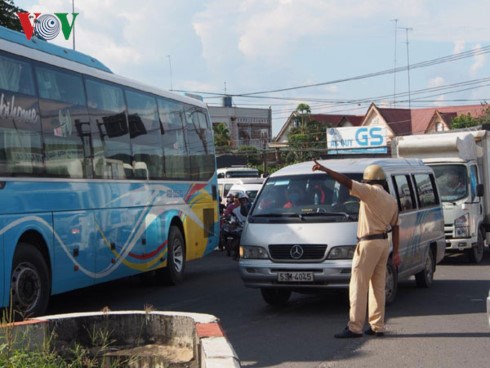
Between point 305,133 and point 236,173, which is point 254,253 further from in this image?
point 305,133

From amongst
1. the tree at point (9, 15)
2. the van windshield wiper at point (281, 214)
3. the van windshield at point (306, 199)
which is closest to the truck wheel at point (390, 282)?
the van windshield at point (306, 199)

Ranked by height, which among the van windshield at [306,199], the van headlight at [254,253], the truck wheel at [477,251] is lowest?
the truck wheel at [477,251]

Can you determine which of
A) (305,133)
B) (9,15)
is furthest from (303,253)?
(305,133)

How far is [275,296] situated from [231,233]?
10707mm

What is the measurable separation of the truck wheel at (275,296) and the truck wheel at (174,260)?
373 centimetres

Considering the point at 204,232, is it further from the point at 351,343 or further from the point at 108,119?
the point at 351,343

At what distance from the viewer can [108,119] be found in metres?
12.7

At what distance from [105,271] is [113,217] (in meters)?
0.86

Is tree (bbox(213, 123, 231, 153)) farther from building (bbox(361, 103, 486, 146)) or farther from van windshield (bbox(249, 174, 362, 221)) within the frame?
van windshield (bbox(249, 174, 362, 221))

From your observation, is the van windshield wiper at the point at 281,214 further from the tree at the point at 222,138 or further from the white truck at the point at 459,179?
the tree at the point at 222,138

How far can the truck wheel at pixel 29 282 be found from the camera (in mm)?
9781

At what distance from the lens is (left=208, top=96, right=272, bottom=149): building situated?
304ft

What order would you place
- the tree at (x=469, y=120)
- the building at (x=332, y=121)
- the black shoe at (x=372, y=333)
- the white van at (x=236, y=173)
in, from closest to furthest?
1. the black shoe at (x=372, y=333)
2. the white van at (x=236, y=173)
3. the tree at (x=469, y=120)
4. the building at (x=332, y=121)

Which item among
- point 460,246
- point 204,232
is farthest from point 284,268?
point 460,246
